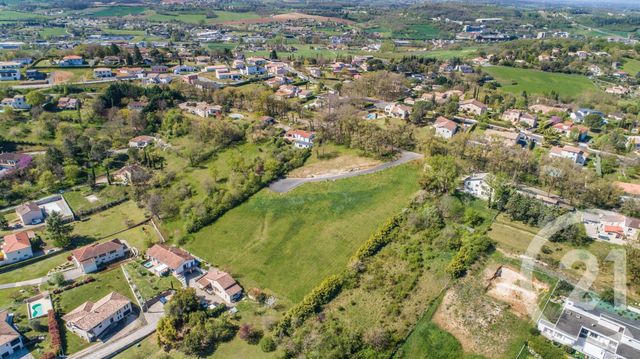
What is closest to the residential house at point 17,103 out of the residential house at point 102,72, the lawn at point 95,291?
the residential house at point 102,72

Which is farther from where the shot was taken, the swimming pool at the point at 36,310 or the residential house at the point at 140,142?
the residential house at the point at 140,142

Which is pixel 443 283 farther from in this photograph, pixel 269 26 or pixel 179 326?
pixel 269 26

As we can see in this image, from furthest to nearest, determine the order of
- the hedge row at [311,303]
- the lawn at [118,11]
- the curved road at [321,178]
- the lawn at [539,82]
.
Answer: the lawn at [118,11]
the lawn at [539,82]
the curved road at [321,178]
the hedge row at [311,303]

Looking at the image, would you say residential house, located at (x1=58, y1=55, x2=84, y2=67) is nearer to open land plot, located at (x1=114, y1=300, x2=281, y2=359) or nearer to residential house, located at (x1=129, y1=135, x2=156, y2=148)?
residential house, located at (x1=129, y1=135, x2=156, y2=148)

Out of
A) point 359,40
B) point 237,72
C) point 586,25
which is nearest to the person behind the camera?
point 237,72

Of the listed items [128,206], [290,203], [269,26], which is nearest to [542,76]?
[290,203]

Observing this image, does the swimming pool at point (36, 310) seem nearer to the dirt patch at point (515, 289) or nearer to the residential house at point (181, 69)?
the dirt patch at point (515, 289)

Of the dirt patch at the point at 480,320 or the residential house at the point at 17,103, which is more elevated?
the residential house at the point at 17,103
